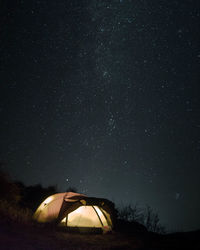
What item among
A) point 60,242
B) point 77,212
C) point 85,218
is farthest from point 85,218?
point 60,242

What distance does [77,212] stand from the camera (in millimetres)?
10195

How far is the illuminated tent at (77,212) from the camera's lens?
32.3ft

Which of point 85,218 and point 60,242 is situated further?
point 85,218

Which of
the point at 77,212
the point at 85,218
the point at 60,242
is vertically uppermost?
the point at 77,212

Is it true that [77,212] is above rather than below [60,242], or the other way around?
above

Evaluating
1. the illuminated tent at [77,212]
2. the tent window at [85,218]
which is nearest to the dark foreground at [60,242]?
the illuminated tent at [77,212]

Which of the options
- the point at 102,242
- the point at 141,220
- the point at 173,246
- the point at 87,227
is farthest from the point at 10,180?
the point at 141,220

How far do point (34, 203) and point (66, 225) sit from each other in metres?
6.52

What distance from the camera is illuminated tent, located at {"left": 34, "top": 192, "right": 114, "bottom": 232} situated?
9.85 metres

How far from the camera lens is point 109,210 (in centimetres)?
1083

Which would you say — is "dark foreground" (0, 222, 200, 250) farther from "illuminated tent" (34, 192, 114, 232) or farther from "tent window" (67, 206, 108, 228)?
"tent window" (67, 206, 108, 228)

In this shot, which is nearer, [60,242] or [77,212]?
[60,242]

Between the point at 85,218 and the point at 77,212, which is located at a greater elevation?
the point at 77,212

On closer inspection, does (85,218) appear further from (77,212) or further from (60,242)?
(60,242)
